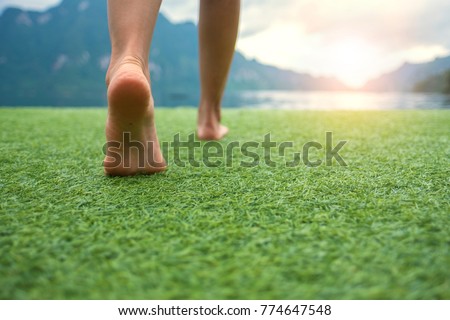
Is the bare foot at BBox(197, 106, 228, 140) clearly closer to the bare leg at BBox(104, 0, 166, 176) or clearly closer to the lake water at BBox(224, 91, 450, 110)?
the bare leg at BBox(104, 0, 166, 176)

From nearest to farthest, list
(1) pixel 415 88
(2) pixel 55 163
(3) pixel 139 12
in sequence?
(3) pixel 139 12 < (2) pixel 55 163 < (1) pixel 415 88

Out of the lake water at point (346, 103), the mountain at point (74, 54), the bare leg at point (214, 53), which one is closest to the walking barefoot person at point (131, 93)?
the bare leg at point (214, 53)

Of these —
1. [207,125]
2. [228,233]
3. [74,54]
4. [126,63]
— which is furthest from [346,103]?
[74,54]

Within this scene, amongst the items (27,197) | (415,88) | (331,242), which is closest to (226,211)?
(331,242)

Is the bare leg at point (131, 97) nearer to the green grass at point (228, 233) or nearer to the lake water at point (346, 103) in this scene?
the green grass at point (228, 233)

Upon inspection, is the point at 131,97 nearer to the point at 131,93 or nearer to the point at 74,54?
the point at 131,93
